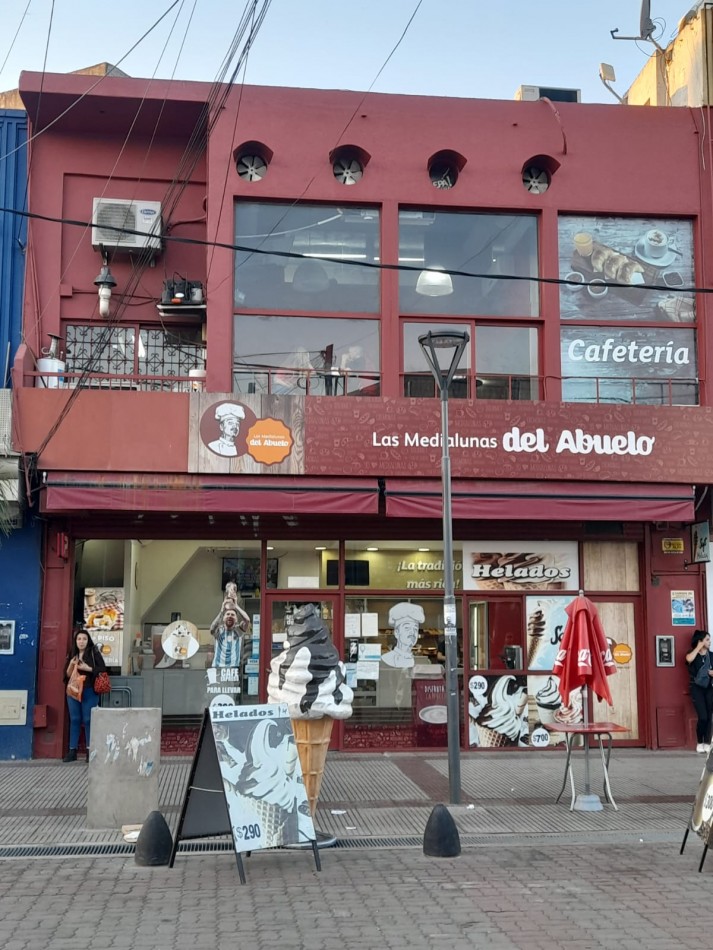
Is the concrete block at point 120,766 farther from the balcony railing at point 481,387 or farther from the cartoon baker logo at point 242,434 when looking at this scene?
the balcony railing at point 481,387

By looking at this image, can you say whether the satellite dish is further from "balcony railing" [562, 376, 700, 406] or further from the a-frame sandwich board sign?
the a-frame sandwich board sign

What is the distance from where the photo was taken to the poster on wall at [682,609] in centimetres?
1470

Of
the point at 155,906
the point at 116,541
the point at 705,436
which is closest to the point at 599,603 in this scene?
the point at 705,436

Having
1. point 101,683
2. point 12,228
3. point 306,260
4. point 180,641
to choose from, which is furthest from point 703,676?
point 12,228

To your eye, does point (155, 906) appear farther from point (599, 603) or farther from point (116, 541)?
point (599, 603)

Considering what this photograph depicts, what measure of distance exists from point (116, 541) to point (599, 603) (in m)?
6.85

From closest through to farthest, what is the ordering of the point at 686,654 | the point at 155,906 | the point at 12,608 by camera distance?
the point at 155,906
the point at 12,608
the point at 686,654

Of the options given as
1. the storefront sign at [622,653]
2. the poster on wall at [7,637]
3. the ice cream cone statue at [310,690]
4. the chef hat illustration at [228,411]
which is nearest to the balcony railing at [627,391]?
the storefront sign at [622,653]

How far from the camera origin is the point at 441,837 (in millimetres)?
8531

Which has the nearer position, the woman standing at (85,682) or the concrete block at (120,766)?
the concrete block at (120,766)

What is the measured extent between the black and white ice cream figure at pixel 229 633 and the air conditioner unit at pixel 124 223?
203 inches

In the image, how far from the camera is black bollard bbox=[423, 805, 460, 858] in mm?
8523

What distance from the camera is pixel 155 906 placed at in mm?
7129

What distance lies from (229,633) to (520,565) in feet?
13.8
